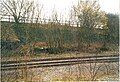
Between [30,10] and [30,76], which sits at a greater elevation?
[30,10]

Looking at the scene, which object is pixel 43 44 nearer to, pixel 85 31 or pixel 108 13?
pixel 85 31

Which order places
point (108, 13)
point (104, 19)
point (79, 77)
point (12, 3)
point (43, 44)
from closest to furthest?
point (79, 77)
point (43, 44)
point (12, 3)
point (104, 19)
point (108, 13)

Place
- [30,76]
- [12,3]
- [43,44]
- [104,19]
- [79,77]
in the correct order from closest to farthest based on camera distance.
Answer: [30,76] < [79,77] < [43,44] < [12,3] < [104,19]

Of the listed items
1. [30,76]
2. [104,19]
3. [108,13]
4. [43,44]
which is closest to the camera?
[30,76]

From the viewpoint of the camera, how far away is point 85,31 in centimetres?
3572

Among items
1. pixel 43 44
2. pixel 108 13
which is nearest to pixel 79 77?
pixel 43 44

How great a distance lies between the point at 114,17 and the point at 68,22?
6995 mm

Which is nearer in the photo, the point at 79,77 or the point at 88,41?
the point at 79,77

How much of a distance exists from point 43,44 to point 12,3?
604 centimetres

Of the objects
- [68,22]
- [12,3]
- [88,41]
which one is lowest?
[88,41]

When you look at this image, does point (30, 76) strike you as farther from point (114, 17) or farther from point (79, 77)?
point (114, 17)

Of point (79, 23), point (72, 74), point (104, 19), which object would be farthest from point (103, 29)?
point (72, 74)

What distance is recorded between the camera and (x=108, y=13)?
39.4 metres

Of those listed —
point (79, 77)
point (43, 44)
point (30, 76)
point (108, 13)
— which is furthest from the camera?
point (108, 13)
